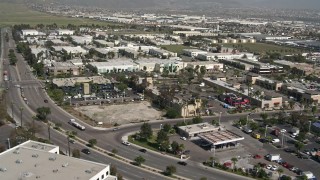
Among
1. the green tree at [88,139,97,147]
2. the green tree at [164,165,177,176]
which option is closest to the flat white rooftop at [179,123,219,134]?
the green tree at [164,165,177,176]

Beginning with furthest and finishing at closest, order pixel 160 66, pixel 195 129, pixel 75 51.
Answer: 1. pixel 75 51
2. pixel 160 66
3. pixel 195 129

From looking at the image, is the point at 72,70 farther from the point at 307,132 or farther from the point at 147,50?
the point at 307,132

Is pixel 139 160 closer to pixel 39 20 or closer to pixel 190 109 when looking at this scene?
pixel 190 109

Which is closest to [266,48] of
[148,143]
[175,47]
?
[175,47]

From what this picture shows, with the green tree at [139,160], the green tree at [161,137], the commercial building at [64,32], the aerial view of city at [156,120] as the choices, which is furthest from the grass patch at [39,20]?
the green tree at [139,160]

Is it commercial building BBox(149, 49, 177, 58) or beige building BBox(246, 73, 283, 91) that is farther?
commercial building BBox(149, 49, 177, 58)

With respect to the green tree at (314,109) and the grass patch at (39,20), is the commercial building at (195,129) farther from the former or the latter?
the grass patch at (39,20)

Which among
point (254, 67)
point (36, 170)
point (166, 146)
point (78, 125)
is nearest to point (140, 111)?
point (78, 125)

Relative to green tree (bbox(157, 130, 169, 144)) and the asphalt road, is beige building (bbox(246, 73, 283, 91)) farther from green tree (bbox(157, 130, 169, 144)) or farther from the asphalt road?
the asphalt road
